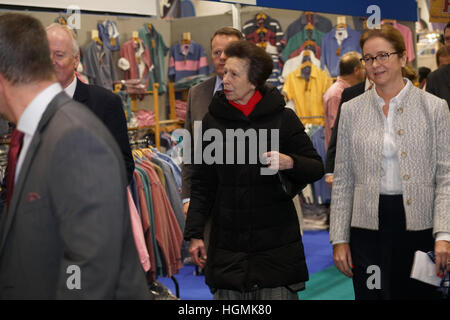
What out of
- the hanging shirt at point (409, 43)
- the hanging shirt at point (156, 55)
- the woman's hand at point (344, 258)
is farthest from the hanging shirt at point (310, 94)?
the woman's hand at point (344, 258)

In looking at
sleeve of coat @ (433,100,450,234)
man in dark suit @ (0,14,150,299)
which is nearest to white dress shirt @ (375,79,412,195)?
sleeve of coat @ (433,100,450,234)

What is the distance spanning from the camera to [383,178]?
272 cm

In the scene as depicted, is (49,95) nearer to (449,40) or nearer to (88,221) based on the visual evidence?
(88,221)

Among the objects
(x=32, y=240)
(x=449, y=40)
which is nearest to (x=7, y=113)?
(x=32, y=240)

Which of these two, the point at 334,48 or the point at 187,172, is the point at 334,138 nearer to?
the point at 187,172

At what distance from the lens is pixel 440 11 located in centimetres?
507

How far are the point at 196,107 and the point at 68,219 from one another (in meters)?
1.98

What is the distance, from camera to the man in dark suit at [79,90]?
281 cm

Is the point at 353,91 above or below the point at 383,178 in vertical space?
above

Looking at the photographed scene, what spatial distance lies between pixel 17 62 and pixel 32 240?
0.50m

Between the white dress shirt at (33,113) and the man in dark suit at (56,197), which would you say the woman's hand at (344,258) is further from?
the white dress shirt at (33,113)

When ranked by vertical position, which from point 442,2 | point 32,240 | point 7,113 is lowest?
point 32,240
